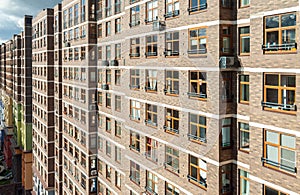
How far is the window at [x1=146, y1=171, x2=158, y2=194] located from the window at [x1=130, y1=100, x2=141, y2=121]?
2678mm

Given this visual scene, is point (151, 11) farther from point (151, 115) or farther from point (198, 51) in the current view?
point (151, 115)

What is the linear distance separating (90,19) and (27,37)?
23.4m

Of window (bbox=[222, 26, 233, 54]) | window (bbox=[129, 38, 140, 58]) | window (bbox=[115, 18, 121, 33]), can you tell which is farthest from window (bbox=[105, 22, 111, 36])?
window (bbox=[222, 26, 233, 54])

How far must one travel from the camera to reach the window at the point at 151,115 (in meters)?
12.7

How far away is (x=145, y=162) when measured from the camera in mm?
13648

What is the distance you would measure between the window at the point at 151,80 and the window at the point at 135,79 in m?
0.81

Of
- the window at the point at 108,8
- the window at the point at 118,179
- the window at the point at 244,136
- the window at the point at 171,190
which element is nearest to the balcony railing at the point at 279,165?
the window at the point at 244,136

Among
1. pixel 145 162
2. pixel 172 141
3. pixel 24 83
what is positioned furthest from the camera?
pixel 24 83

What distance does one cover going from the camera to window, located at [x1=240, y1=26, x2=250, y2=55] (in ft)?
Answer: 30.9

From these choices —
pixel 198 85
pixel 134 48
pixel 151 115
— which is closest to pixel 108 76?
pixel 134 48

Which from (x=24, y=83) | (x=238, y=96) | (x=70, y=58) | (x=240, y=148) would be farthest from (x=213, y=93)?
A: (x=24, y=83)

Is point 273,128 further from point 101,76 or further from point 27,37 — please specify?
point 27,37

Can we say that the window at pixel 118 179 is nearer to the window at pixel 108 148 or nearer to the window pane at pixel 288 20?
the window at pixel 108 148

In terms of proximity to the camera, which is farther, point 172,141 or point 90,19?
point 90,19
